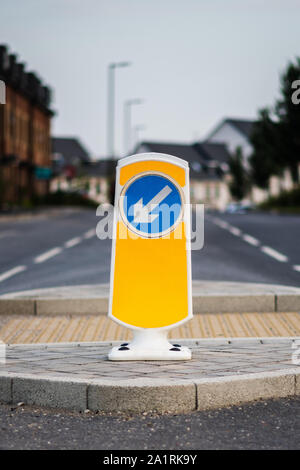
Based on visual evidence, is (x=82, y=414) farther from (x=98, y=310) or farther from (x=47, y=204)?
(x=47, y=204)

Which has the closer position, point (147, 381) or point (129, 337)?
point (147, 381)

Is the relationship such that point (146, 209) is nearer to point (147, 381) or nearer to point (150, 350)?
point (150, 350)

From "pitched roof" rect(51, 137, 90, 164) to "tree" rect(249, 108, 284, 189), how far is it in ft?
102

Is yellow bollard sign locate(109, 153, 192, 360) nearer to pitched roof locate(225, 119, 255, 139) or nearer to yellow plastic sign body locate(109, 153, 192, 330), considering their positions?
yellow plastic sign body locate(109, 153, 192, 330)

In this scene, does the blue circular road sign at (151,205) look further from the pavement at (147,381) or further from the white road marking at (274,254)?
the white road marking at (274,254)

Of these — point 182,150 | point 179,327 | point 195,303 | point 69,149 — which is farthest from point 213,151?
point 179,327

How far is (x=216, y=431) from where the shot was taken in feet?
14.0

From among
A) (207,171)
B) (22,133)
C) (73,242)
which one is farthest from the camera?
(207,171)

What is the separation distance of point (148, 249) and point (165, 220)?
0.81ft

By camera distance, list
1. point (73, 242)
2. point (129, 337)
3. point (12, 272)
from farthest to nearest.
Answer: point (73, 242) → point (12, 272) → point (129, 337)

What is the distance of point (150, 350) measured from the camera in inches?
220

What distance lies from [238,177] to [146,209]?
8891 centimetres

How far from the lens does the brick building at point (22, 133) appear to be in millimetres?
49812
